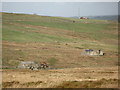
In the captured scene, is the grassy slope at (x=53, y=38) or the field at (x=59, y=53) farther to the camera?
the grassy slope at (x=53, y=38)

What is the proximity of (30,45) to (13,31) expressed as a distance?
1231cm

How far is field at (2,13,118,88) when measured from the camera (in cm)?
1961

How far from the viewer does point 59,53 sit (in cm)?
4153

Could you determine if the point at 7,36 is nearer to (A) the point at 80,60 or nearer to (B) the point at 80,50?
(B) the point at 80,50

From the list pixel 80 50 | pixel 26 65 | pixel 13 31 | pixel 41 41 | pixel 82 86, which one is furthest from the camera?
pixel 13 31

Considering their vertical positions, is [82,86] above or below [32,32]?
below

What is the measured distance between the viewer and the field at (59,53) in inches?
772

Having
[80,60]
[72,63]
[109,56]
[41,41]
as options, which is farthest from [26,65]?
[41,41]

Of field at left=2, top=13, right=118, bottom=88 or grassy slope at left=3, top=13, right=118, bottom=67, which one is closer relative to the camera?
field at left=2, top=13, right=118, bottom=88

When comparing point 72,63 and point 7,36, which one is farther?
point 7,36

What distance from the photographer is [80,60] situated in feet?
122

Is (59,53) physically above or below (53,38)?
below

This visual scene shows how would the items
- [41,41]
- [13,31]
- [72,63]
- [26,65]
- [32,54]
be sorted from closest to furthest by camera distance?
[26,65]
[72,63]
[32,54]
[41,41]
[13,31]

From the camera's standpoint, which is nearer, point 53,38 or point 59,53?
point 59,53
